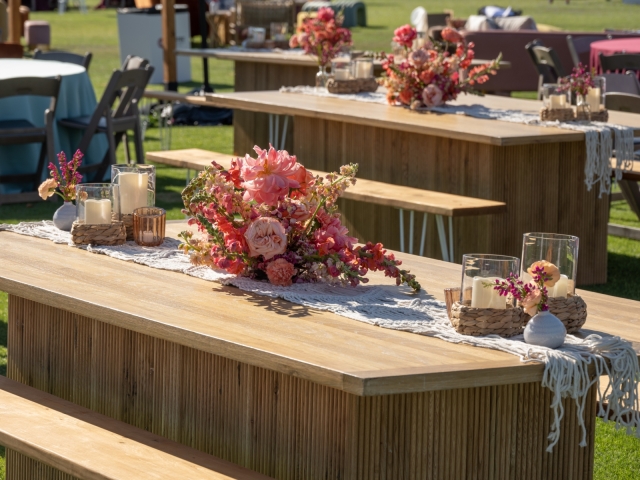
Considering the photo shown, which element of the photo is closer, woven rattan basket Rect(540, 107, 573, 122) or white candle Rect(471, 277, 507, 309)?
white candle Rect(471, 277, 507, 309)

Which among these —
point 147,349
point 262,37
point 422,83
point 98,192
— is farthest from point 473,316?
point 262,37

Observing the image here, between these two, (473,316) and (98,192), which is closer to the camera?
(473,316)

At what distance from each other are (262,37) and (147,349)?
8234mm

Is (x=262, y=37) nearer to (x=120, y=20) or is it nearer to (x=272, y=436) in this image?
(x=120, y=20)

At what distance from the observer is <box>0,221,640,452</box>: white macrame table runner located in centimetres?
251

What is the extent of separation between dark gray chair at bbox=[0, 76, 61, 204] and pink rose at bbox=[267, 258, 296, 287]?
16.9 feet

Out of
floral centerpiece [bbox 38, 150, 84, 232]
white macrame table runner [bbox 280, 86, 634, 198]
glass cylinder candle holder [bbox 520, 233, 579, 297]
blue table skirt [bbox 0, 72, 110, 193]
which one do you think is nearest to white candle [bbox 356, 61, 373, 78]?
white macrame table runner [bbox 280, 86, 634, 198]

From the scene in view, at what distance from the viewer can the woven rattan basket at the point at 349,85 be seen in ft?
24.7

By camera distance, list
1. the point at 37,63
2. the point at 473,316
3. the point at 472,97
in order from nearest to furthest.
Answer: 1. the point at 473,316
2. the point at 472,97
3. the point at 37,63

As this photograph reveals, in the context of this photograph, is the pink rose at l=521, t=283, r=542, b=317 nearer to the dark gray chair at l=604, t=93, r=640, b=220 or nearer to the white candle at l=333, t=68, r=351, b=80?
the dark gray chair at l=604, t=93, r=640, b=220

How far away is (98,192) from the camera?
11.5 feet

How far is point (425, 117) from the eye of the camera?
252 inches

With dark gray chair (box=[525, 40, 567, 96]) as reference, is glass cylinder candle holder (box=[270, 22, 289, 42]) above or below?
above

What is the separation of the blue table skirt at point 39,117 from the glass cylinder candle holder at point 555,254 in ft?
19.7
